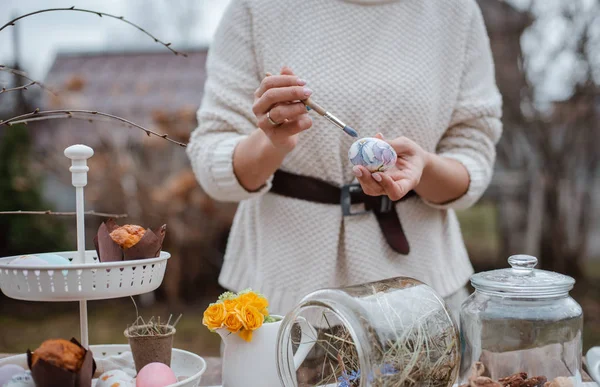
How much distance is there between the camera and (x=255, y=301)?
93 centimetres

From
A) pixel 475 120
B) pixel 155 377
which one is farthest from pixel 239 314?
pixel 475 120

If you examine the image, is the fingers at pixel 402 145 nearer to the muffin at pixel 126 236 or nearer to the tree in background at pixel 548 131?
the muffin at pixel 126 236

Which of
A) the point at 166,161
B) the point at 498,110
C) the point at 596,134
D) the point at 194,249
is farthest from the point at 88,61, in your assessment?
the point at 498,110

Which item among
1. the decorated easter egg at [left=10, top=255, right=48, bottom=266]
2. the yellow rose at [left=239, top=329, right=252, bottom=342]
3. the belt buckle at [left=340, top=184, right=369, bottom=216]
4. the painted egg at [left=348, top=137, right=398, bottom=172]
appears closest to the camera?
the decorated easter egg at [left=10, top=255, right=48, bottom=266]

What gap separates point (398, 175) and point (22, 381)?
0.62 meters

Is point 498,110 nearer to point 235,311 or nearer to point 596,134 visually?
point 235,311

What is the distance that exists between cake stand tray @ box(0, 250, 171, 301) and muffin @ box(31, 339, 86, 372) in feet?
0.25

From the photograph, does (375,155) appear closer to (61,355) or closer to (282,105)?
(282,105)

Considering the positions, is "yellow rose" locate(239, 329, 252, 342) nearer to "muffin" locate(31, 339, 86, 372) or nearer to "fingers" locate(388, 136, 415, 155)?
"muffin" locate(31, 339, 86, 372)

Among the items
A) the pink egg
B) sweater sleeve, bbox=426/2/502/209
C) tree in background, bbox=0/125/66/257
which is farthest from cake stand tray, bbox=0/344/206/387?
tree in background, bbox=0/125/66/257

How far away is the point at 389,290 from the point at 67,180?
3.31 m

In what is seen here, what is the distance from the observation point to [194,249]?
4.11 m

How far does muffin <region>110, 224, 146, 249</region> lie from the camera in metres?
0.84

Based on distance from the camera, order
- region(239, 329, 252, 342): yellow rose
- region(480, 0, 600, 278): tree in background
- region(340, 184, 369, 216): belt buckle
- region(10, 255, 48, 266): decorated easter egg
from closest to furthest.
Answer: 1. region(10, 255, 48, 266): decorated easter egg
2. region(239, 329, 252, 342): yellow rose
3. region(340, 184, 369, 216): belt buckle
4. region(480, 0, 600, 278): tree in background
